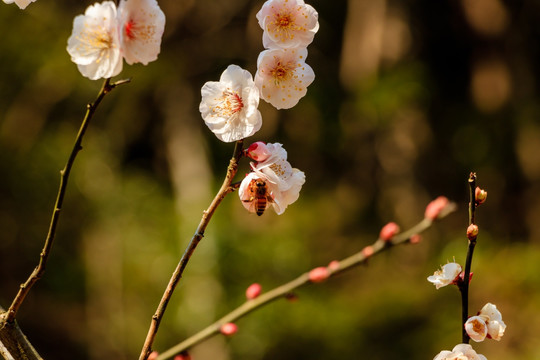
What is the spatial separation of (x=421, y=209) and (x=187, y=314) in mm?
1411

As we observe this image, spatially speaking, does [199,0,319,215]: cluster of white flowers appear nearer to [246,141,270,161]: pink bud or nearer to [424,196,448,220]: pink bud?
[246,141,270,161]: pink bud

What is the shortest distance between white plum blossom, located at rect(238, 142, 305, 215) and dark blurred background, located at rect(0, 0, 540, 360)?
167 centimetres

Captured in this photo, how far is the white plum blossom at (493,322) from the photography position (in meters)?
0.40

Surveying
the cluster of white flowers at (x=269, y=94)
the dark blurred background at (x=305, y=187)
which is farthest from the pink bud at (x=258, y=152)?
the dark blurred background at (x=305, y=187)

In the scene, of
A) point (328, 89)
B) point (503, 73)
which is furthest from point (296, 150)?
point (503, 73)

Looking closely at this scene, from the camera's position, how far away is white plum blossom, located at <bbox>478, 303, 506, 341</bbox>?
1.31 ft

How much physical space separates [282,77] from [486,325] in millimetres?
245

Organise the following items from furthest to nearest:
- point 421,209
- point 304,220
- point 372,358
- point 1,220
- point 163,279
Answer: point 421,209 < point 304,220 < point 1,220 < point 163,279 < point 372,358

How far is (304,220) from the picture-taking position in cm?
281

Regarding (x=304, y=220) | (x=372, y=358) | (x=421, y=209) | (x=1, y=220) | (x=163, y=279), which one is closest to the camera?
(x=372, y=358)

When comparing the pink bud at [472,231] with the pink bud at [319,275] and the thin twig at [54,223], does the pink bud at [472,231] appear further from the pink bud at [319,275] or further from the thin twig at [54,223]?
the thin twig at [54,223]

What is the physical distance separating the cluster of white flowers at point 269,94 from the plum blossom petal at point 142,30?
74 millimetres

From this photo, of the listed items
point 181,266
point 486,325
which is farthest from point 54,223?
point 486,325

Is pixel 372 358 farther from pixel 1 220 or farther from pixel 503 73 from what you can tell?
pixel 503 73
